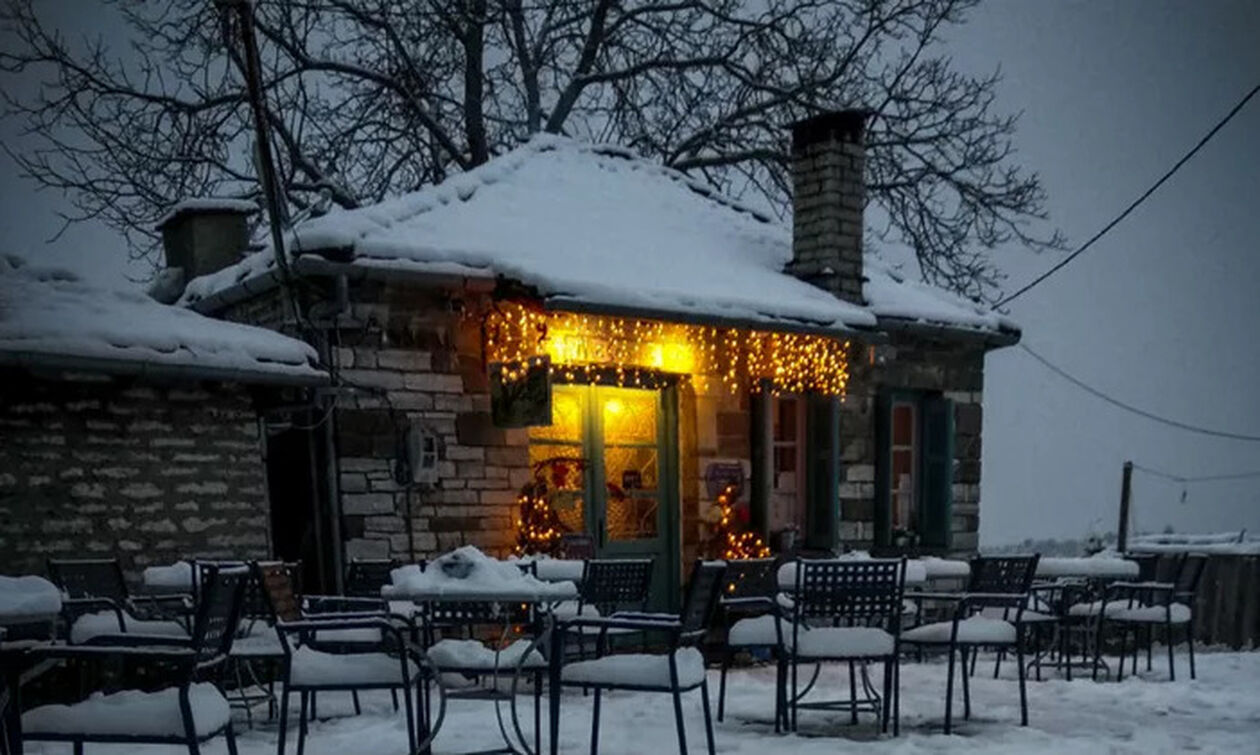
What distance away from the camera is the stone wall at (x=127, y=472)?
18.1 feet

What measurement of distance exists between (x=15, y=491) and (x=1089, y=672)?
638 centimetres

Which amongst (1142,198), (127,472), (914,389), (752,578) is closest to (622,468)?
(752,578)

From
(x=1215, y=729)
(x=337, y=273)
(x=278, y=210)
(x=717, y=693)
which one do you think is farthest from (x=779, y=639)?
(x=278, y=210)

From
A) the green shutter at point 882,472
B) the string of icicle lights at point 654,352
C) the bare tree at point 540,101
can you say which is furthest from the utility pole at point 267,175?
the bare tree at point 540,101

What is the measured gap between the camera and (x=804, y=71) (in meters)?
12.8

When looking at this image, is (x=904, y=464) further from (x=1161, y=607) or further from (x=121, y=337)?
(x=121, y=337)

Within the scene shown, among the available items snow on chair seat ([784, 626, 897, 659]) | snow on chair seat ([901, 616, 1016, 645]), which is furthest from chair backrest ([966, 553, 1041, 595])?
snow on chair seat ([784, 626, 897, 659])

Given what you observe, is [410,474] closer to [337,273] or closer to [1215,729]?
[337,273]

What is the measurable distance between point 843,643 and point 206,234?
642 cm

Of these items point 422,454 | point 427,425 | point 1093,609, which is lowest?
point 1093,609

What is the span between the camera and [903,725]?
16.1ft

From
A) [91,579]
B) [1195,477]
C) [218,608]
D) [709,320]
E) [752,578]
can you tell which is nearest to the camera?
[218,608]

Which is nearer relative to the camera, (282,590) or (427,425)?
(282,590)

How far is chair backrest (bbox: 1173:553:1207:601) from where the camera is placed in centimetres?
680
